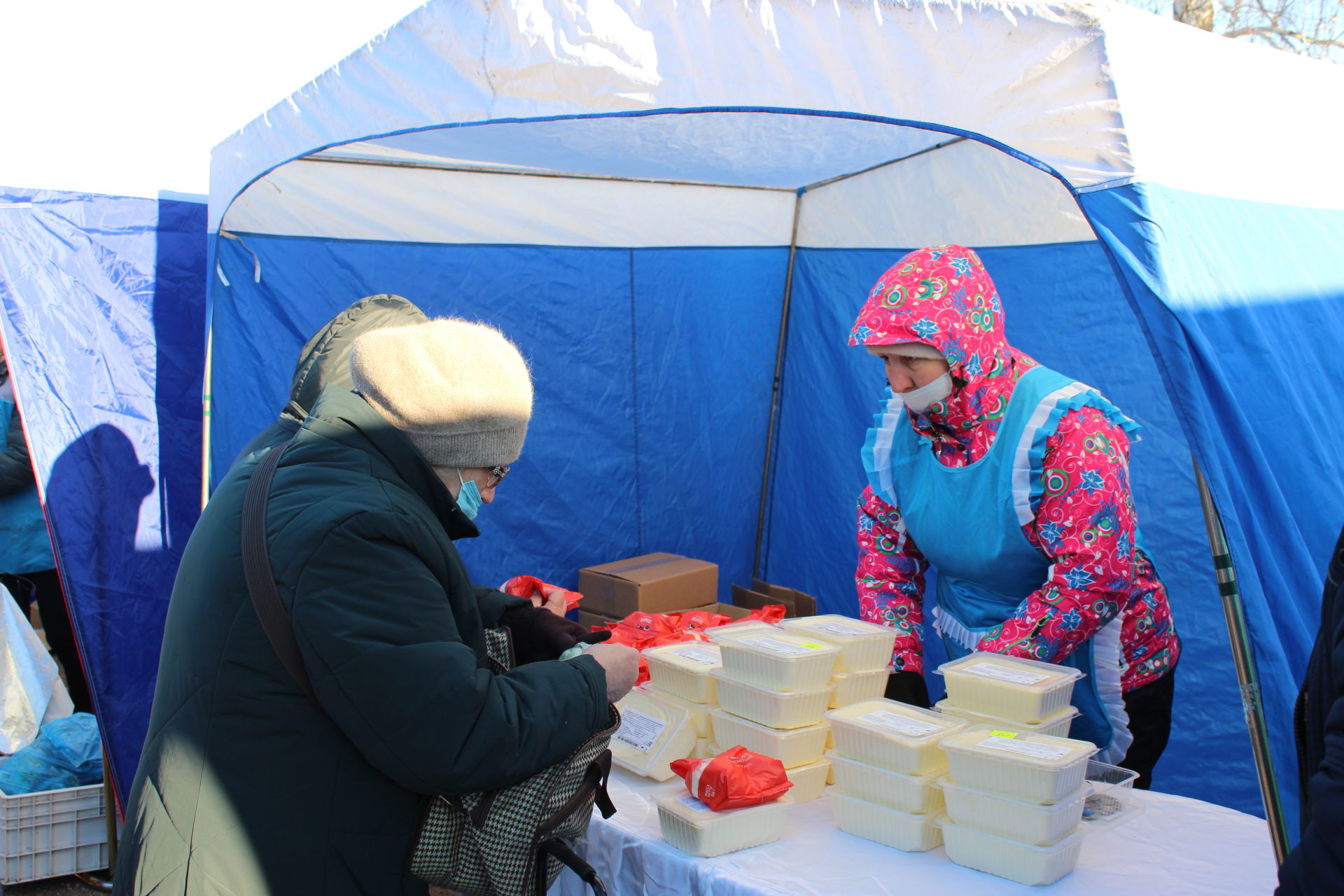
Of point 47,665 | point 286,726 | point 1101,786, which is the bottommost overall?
point 47,665

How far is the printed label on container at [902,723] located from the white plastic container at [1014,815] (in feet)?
0.29

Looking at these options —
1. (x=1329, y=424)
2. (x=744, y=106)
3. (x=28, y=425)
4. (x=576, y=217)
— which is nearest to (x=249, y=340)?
(x=28, y=425)

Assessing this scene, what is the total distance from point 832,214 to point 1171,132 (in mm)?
2441

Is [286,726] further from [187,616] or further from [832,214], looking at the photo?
[832,214]

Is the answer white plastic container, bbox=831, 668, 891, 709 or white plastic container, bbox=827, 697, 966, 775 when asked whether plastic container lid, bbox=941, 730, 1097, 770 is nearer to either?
white plastic container, bbox=827, 697, 966, 775

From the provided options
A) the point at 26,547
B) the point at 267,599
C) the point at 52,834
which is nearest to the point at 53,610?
the point at 26,547

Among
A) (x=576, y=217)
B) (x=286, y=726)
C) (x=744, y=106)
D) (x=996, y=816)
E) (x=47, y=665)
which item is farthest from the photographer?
(x=576, y=217)

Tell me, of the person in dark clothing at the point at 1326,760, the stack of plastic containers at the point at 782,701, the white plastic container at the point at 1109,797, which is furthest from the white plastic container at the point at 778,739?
the person in dark clothing at the point at 1326,760

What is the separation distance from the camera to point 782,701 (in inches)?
67.8

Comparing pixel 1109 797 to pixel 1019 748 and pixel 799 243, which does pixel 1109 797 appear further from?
pixel 799 243

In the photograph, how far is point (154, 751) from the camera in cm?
131

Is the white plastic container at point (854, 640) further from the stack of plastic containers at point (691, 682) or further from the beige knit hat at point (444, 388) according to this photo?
the beige knit hat at point (444, 388)

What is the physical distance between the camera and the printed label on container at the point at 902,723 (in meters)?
1.56

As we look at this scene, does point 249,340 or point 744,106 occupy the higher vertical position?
point 744,106
